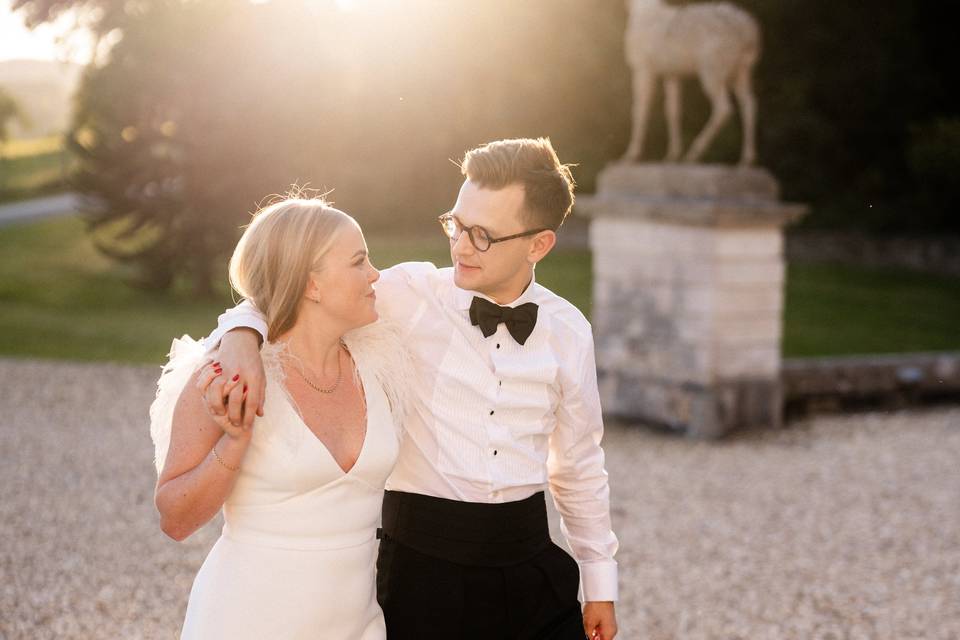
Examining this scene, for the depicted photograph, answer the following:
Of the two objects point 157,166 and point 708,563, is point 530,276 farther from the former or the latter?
point 157,166

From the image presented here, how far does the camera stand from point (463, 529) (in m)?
2.74

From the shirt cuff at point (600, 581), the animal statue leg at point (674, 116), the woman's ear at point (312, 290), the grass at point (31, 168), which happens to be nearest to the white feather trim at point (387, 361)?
the woman's ear at point (312, 290)

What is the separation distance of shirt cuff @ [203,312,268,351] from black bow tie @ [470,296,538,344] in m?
0.59

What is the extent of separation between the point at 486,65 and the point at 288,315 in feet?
69.9

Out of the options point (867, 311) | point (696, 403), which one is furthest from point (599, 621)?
point (867, 311)

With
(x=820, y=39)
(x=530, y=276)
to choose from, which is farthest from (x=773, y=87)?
(x=530, y=276)

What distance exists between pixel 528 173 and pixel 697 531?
442 centimetres

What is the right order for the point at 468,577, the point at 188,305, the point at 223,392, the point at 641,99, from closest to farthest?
the point at 223,392
the point at 468,577
the point at 641,99
the point at 188,305

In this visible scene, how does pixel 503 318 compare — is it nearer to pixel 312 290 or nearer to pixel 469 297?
pixel 469 297

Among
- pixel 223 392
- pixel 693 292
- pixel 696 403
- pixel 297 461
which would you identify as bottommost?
pixel 696 403

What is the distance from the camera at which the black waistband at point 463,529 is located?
2732 millimetres

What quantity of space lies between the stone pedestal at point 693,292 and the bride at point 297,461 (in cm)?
639

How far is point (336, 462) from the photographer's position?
2.52 metres

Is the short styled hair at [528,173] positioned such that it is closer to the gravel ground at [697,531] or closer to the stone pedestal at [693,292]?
the gravel ground at [697,531]
